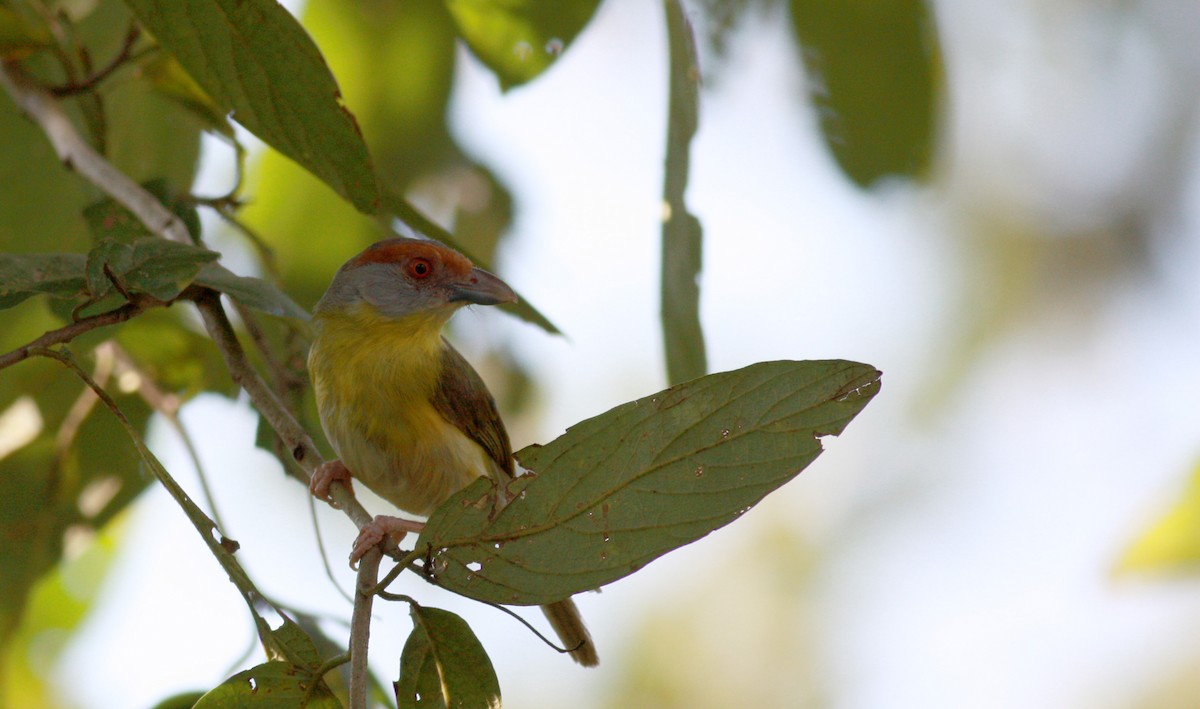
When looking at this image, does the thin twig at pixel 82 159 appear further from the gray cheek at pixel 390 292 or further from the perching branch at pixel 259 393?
the gray cheek at pixel 390 292

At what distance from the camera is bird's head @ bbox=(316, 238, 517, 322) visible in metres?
3.13

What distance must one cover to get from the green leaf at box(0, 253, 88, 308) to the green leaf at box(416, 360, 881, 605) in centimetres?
76

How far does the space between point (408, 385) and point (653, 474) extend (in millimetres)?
1615

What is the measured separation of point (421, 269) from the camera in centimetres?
319

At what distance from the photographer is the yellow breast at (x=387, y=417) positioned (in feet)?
9.40

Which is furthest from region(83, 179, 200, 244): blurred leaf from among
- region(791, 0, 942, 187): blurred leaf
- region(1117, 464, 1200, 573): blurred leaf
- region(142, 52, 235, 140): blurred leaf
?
region(1117, 464, 1200, 573): blurred leaf

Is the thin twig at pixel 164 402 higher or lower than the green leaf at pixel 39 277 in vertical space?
higher

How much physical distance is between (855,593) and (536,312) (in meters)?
8.04

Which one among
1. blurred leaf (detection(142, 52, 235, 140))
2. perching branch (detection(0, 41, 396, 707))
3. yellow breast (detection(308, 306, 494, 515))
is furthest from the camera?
yellow breast (detection(308, 306, 494, 515))

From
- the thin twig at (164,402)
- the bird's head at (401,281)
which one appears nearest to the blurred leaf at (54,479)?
the thin twig at (164,402)

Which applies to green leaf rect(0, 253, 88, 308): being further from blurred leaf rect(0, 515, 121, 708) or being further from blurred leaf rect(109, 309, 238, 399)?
blurred leaf rect(0, 515, 121, 708)

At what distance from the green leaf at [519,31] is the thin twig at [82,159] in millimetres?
728

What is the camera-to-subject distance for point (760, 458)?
1.43 metres

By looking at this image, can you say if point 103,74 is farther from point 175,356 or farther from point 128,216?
point 175,356
